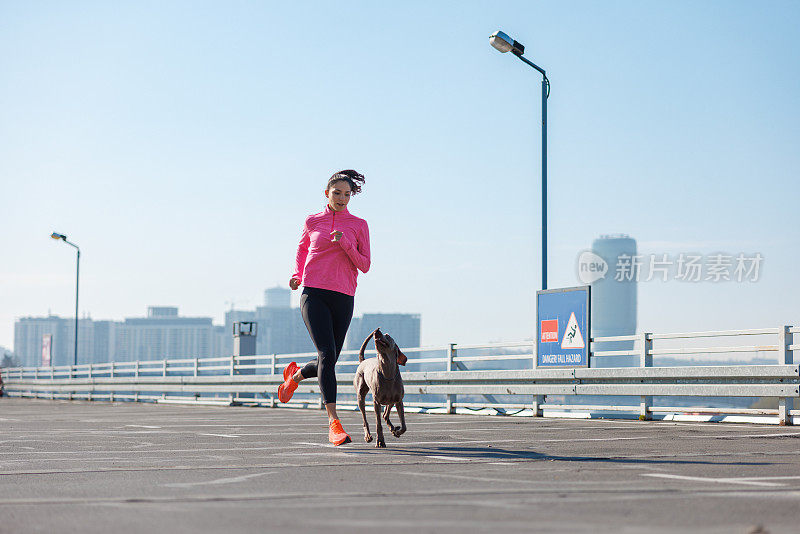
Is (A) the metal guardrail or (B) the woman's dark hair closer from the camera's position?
(B) the woman's dark hair

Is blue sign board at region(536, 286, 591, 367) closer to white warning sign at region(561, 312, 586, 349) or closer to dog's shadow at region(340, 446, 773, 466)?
white warning sign at region(561, 312, 586, 349)

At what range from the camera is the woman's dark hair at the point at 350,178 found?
27.0 feet

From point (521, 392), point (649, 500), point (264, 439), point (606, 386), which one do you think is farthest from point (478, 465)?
point (521, 392)

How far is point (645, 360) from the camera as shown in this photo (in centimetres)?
1266

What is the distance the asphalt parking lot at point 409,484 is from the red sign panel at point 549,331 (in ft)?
18.3

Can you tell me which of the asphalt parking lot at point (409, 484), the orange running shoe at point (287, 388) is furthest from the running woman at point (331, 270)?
the orange running shoe at point (287, 388)

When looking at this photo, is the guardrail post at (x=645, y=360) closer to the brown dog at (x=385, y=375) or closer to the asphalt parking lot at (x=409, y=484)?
the asphalt parking lot at (x=409, y=484)

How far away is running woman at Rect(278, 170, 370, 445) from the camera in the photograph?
26.1 ft

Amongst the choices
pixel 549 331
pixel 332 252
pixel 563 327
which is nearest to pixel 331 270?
pixel 332 252

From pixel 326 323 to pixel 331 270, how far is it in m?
0.41

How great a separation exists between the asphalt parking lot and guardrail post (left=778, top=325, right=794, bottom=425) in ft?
6.00

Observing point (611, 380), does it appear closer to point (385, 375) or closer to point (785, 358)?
point (785, 358)

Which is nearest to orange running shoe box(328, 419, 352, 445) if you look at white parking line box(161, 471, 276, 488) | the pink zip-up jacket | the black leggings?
the black leggings

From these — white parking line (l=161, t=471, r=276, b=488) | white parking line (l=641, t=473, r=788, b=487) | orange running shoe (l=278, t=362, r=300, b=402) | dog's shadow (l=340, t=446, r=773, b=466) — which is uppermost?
orange running shoe (l=278, t=362, r=300, b=402)
